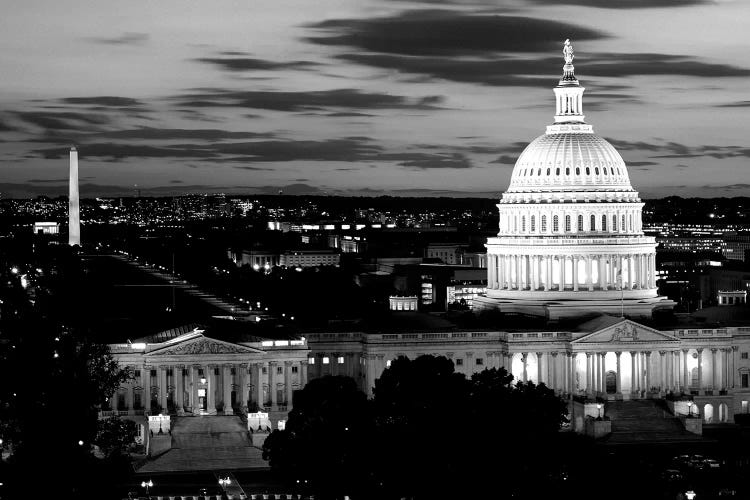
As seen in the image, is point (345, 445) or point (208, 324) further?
point (208, 324)

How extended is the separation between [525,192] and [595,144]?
6968 millimetres

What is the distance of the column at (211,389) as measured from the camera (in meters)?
160

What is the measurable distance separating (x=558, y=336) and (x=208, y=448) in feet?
123

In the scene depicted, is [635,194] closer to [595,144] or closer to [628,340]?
[595,144]

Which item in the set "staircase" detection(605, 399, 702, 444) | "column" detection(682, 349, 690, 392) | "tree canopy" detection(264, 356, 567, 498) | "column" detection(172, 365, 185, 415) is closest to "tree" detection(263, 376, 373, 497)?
"tree canopy" detection(264, 356, 567, 498)

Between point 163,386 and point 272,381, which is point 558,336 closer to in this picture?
point 272,381

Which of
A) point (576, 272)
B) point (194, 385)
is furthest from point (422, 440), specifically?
point (576, 272)

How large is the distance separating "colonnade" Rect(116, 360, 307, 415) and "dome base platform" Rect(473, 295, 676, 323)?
3304cm

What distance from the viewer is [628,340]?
579 ft

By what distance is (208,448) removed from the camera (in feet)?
486

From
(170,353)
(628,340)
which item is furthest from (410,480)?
(628,340)

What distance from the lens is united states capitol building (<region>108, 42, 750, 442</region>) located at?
162000 mm

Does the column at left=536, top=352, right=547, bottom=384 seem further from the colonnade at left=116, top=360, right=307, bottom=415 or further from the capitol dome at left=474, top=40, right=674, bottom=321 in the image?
the colonnade at left=116, top=360, right=307, bottom=415

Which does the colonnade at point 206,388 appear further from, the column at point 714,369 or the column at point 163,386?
the column at point 714,369
